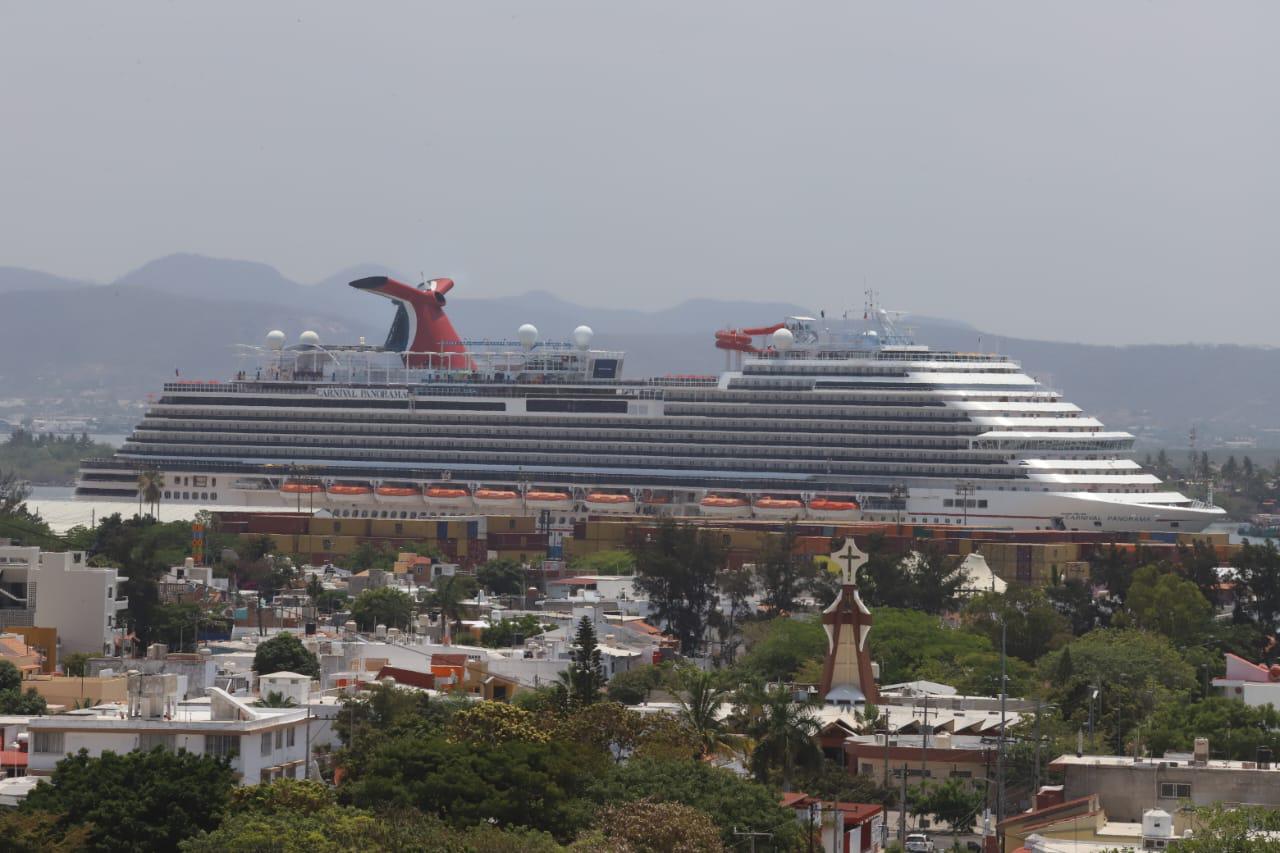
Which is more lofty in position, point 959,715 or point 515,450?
point 515,450

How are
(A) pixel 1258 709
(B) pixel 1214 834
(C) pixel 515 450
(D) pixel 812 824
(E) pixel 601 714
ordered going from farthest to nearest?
1. (C) pixel 515 450
2. (A) pixel 1258 709
3. (E) pixel 601 714
4. (D) pixel 812 824
5. (B) pixel 1214 834

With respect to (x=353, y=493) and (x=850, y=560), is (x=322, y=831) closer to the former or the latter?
(x=850, y=560)

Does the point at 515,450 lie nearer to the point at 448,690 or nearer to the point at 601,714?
the point at 448,690

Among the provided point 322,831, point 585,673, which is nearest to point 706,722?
point 585,673

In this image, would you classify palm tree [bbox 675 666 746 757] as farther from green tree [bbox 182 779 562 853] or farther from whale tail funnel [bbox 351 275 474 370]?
whale tail funnel [bbox 351 275 474 370]

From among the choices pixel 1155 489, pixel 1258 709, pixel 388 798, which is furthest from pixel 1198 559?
pixel 388 798

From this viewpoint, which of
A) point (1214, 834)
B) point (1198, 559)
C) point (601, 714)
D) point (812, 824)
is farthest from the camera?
point (1198, 559)

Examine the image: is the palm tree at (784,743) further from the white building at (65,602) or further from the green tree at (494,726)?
the white building at (65,602)
